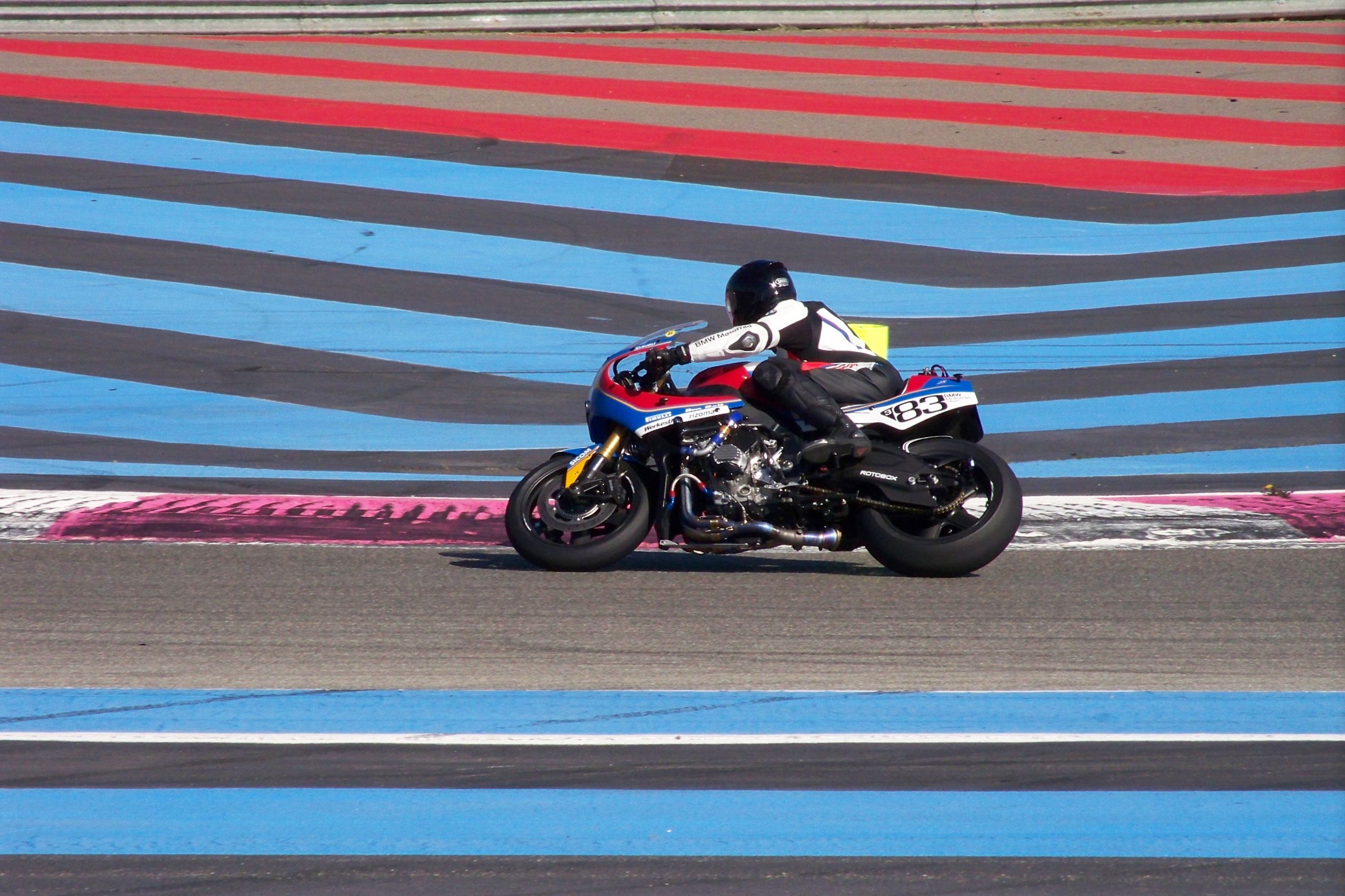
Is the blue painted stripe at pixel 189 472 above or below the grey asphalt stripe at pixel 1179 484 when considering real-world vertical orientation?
below

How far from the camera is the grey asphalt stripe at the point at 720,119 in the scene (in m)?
16.5

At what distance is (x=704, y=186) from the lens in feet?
51.0

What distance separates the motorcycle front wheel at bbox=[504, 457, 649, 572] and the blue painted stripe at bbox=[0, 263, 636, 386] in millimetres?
4659

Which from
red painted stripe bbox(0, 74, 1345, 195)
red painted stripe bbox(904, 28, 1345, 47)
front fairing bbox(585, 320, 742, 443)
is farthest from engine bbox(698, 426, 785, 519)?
red painted stripe bbox(904, 28, 1345, 47)

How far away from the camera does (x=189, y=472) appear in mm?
9891

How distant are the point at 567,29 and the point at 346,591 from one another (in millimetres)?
15362

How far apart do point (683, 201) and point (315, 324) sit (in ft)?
13.9

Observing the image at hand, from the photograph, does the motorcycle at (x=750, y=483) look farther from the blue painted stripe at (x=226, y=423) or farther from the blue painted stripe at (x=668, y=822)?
the blue painted stripe at (x=226, y=423)

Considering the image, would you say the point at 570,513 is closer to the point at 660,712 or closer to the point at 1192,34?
the point at 660,712

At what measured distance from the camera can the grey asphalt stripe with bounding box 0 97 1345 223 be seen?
1512cm

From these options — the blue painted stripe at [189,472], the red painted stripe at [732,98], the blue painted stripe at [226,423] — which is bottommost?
the blue painted stripe at [189,472]

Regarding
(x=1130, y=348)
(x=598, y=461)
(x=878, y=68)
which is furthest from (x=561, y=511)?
(x=878, y=68)

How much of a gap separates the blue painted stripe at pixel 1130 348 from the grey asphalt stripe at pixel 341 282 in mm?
2039

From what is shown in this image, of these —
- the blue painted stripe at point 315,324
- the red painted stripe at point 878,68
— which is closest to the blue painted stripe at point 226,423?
the blue painted stripe at point 315,324
